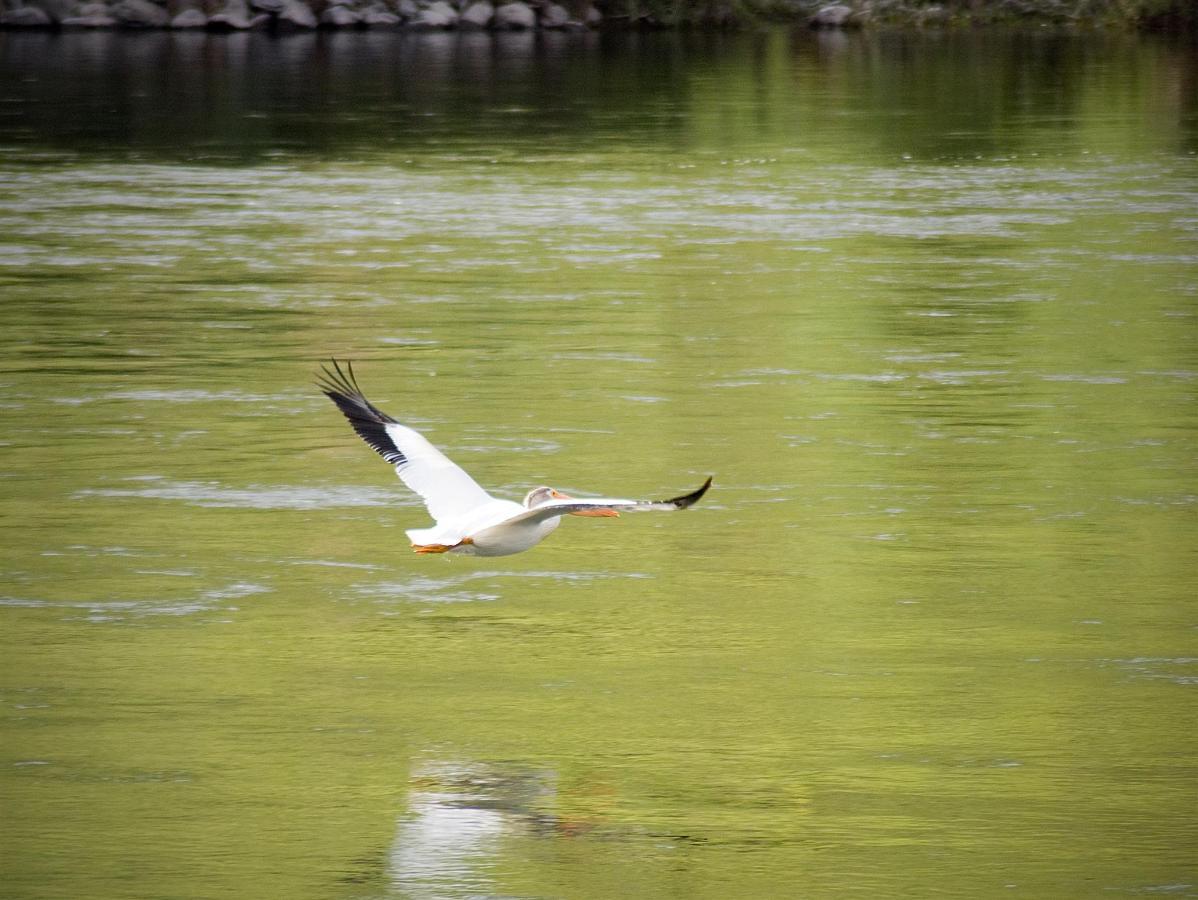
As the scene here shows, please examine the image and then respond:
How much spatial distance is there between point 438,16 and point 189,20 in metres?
5.27

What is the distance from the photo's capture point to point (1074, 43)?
47406 mm

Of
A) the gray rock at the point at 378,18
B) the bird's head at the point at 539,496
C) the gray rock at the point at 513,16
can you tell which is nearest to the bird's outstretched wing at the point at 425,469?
the bird's head at the point at 539,496

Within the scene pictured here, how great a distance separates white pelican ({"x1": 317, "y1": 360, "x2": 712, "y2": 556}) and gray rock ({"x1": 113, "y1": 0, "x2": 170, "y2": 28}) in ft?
147

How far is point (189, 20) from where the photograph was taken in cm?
5156

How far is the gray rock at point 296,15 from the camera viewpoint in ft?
171

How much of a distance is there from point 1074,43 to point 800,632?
40.8 m

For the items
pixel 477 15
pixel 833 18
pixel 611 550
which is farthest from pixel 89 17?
pixel 611 550

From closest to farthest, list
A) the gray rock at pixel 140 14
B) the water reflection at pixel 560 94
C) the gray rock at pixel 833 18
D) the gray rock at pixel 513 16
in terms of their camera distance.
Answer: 1. the water reflection at pixel 560 94
2. the gray rock at pixel 140 14
3. the gray rock at pixel 513 16
4. the gray rock at pixel 833 18

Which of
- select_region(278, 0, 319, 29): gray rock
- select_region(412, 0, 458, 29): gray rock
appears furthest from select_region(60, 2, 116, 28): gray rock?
select_region(412, 0, 458, 29): gray rock

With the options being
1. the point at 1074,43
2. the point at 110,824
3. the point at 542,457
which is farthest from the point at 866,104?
the point at 110,824

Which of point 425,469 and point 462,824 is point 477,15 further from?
point 462,824

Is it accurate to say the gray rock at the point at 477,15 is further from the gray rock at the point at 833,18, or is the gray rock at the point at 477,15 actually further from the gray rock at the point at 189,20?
the gray rock at the point at 833,18

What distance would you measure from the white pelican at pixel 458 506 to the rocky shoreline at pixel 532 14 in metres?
44.1

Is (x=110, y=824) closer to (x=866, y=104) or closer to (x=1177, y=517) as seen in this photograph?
(x=1177, y=517)
